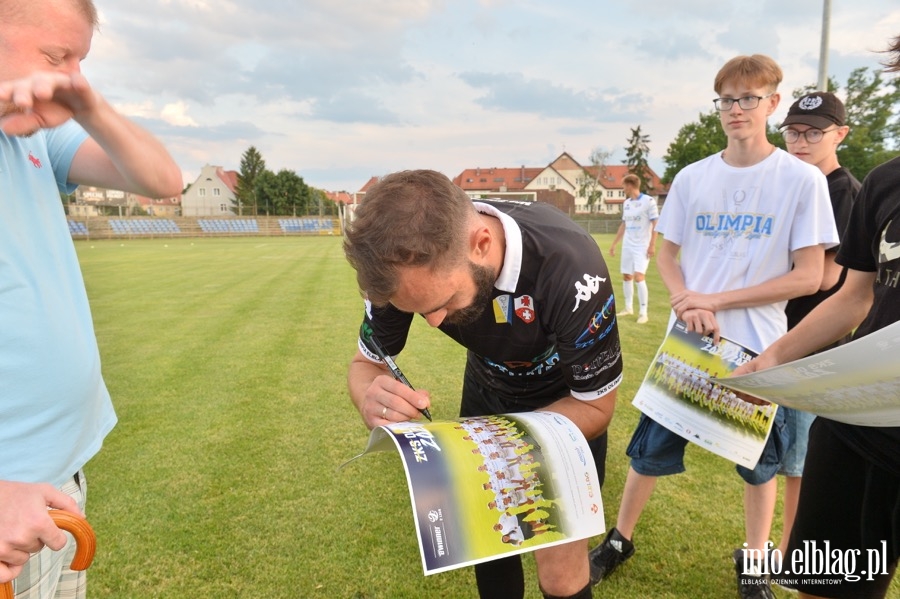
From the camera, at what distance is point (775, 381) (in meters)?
1.63

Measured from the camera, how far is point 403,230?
1.47 metres

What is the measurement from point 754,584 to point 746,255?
1.55 metres

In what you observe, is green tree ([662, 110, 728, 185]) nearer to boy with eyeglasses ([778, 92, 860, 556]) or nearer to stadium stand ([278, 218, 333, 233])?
stadium stand ([278, 218, 333, 233])

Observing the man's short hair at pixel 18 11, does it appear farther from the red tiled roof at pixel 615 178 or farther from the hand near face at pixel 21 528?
the red tiled roof at pixel 615 178

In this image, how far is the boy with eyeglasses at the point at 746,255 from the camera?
8.14 feet

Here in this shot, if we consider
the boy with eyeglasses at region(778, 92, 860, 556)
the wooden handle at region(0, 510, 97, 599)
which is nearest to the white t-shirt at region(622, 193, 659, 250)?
the boy with eyeglasses at region(778, 92, 860, 556)

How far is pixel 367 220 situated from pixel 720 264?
194 cm

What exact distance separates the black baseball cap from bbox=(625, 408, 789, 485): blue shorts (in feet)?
5.25

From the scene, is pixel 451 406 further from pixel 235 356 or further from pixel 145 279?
pixel 145 279

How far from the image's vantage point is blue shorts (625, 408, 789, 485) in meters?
2.64

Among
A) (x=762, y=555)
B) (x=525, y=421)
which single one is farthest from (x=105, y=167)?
(x=762, y=555)

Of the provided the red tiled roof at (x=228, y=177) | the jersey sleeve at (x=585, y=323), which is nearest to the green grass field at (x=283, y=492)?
the jersey sleeve at (x=585, y=323)

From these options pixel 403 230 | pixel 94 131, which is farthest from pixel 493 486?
pixel 94 131

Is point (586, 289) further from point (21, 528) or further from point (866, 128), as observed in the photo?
point (866, 128)
